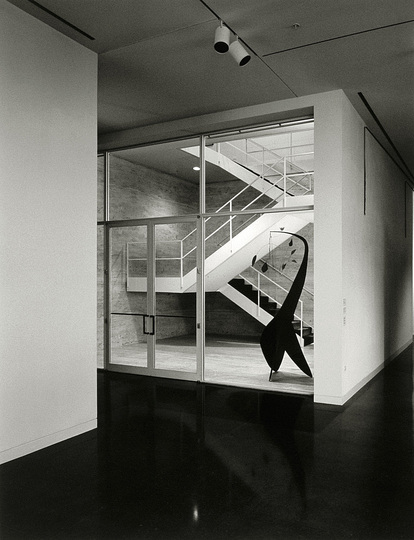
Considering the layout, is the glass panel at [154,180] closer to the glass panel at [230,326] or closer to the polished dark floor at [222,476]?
the glass panel at [230,326]

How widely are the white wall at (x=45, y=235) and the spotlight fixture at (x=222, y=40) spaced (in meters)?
1.33

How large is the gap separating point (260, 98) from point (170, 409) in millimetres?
3669

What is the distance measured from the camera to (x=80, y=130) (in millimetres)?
4578

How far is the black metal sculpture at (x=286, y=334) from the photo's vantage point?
641 cm

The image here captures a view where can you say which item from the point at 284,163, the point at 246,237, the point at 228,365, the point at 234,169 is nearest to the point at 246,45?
the point at 284,163

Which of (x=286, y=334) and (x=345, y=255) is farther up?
(x=345, y=255)

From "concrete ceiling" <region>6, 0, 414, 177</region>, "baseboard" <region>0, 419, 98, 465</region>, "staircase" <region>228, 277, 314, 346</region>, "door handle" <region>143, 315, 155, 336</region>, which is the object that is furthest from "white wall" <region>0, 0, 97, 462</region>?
"staircase" <region>228, 277, 314, 346</region>

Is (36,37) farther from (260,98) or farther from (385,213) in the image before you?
(385,213)

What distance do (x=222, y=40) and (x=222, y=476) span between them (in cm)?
327

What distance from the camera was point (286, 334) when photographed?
656 centimetres

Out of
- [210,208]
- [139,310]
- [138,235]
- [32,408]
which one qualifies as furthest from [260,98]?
[32,408]

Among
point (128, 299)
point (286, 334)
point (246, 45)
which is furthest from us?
point (128, 299)

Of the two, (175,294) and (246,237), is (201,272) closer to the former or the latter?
(175,294)

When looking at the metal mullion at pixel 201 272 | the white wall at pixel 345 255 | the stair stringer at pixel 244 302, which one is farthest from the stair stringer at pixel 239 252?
the white wall at pixel 345 255
